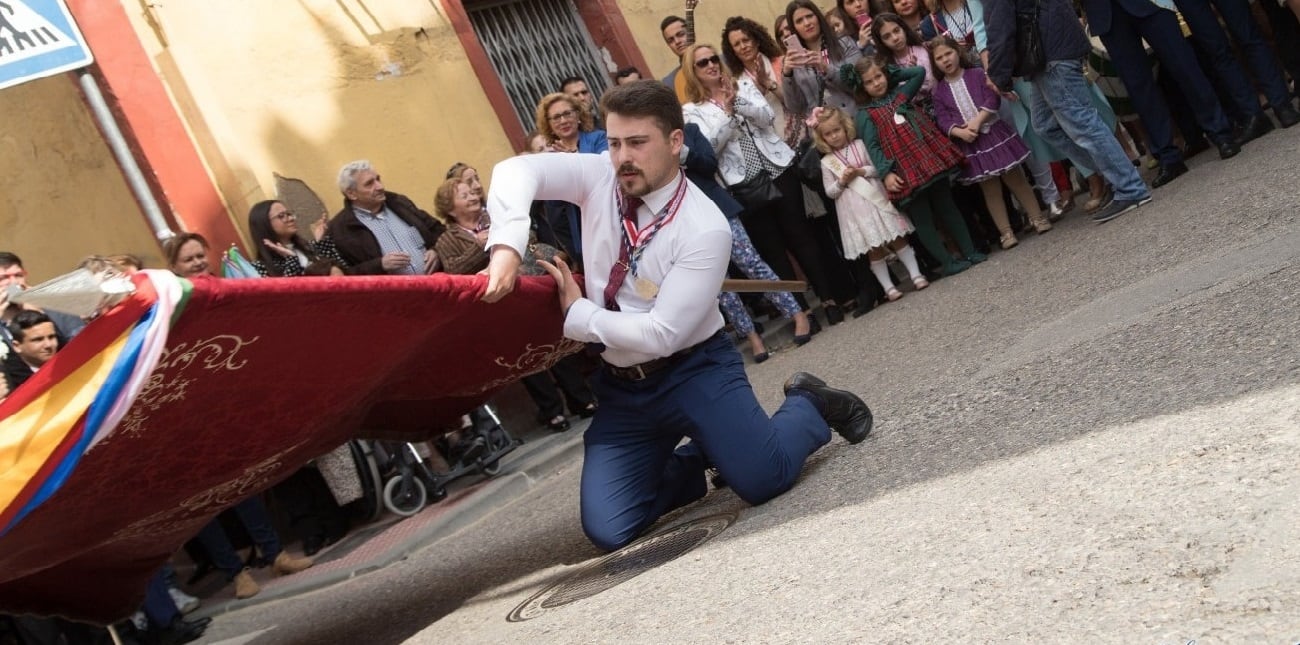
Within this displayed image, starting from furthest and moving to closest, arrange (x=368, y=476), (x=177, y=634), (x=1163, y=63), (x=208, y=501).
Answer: (x=1163, y=63), (x=368, y=476), (x=177, y=634), (x=208, y=501)

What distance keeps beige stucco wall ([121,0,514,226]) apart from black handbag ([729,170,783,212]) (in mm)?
3145

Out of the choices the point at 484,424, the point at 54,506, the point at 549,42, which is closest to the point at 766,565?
the point at 54,506

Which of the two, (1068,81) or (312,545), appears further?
(1068,81)

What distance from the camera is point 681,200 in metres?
5.36

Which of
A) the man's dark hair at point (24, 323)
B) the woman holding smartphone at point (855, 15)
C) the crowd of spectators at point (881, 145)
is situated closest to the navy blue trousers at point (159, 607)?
the crowd of spectators at point (881, 145)

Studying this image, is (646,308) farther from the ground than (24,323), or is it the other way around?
(24,323)

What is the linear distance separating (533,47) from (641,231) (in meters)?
8.76

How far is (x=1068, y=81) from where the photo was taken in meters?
9.28

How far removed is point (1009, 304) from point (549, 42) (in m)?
7.17

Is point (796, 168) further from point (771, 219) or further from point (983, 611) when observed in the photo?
point (983, 611)

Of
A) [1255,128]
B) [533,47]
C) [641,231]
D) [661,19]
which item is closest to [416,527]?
[641,231]

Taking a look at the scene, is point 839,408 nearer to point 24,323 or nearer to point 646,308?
point 646,308

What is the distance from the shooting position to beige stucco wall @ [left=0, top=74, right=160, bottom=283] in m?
10.6

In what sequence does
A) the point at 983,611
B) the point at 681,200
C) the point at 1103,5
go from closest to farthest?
the point at 983,611, the point at 681,200, the point at 1103,5
